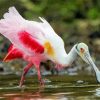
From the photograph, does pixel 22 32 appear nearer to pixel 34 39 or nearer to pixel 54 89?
pixel 34 39

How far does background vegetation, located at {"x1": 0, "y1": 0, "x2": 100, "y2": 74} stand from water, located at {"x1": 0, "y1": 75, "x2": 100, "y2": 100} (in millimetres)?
6484

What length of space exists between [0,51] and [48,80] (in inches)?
226

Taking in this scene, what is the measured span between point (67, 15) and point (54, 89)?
11353 millimetres

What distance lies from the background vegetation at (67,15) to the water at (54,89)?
6484 mm

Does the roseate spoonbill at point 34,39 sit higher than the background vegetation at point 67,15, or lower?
lower

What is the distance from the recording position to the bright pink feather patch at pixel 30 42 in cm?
1360

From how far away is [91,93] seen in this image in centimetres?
1101

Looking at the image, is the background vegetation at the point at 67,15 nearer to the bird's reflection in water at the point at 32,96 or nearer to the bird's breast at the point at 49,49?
the bird's breast at the point at 49,49

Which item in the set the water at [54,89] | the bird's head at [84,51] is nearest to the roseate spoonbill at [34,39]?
the bird's head at [84,51]

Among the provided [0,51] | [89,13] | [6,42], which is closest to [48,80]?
[0,51]

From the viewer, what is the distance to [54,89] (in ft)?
39.5

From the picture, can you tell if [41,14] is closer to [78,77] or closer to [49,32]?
[78,77]

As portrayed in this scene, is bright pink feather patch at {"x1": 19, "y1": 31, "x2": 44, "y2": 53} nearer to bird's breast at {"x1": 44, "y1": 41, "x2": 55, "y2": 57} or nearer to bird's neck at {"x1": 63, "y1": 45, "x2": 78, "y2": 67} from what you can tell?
bird's breast at {"x1": 44, "y1": 41, "x2": 55, "y2": 57}

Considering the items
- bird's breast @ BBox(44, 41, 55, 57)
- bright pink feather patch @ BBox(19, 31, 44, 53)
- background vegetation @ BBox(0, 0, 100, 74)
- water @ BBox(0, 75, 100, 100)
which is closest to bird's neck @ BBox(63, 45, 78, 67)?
bird's breast @ BBox(44, 41, 55, 57)
